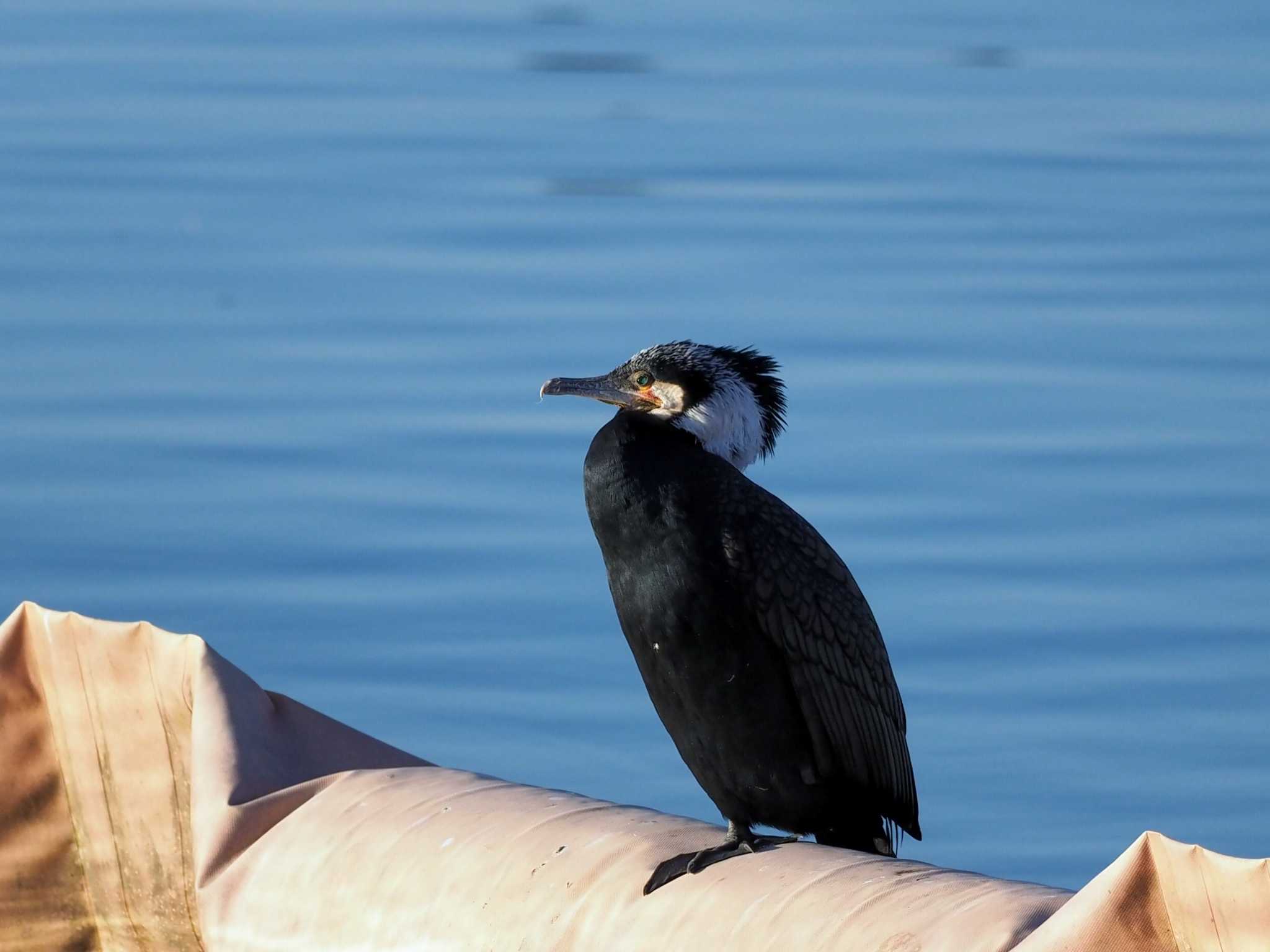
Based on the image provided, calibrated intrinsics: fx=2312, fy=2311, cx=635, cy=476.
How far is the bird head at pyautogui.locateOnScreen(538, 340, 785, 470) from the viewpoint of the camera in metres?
2.99

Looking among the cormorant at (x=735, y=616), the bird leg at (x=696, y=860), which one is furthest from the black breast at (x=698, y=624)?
the bird leg at (x=696, y=860)

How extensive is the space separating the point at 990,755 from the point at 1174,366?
223 cm

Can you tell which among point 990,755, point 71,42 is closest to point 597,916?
point 990,755

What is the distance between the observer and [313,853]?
100.0 inches

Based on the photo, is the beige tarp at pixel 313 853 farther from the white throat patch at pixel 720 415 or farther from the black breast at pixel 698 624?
the white throat patch at pixel 720 415

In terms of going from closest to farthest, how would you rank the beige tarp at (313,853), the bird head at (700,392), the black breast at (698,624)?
the beige tarp at (313,853) → the black breast at (698,624) → the bird head at (700,392)

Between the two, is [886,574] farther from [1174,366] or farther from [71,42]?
[71,42]

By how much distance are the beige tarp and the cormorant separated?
0.33 meters

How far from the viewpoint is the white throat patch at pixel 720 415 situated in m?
2.99

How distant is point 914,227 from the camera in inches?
310

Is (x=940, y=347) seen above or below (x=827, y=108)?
below

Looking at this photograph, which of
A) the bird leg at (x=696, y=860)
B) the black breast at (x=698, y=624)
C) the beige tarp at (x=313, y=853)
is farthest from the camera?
the black breast at (x=698, y=624)

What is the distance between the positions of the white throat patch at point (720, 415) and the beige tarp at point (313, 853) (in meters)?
0.55

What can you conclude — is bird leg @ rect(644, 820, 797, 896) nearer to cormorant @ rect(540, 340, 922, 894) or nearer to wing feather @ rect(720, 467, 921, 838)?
cormorant @ rect(540, 340, 922, 894)
